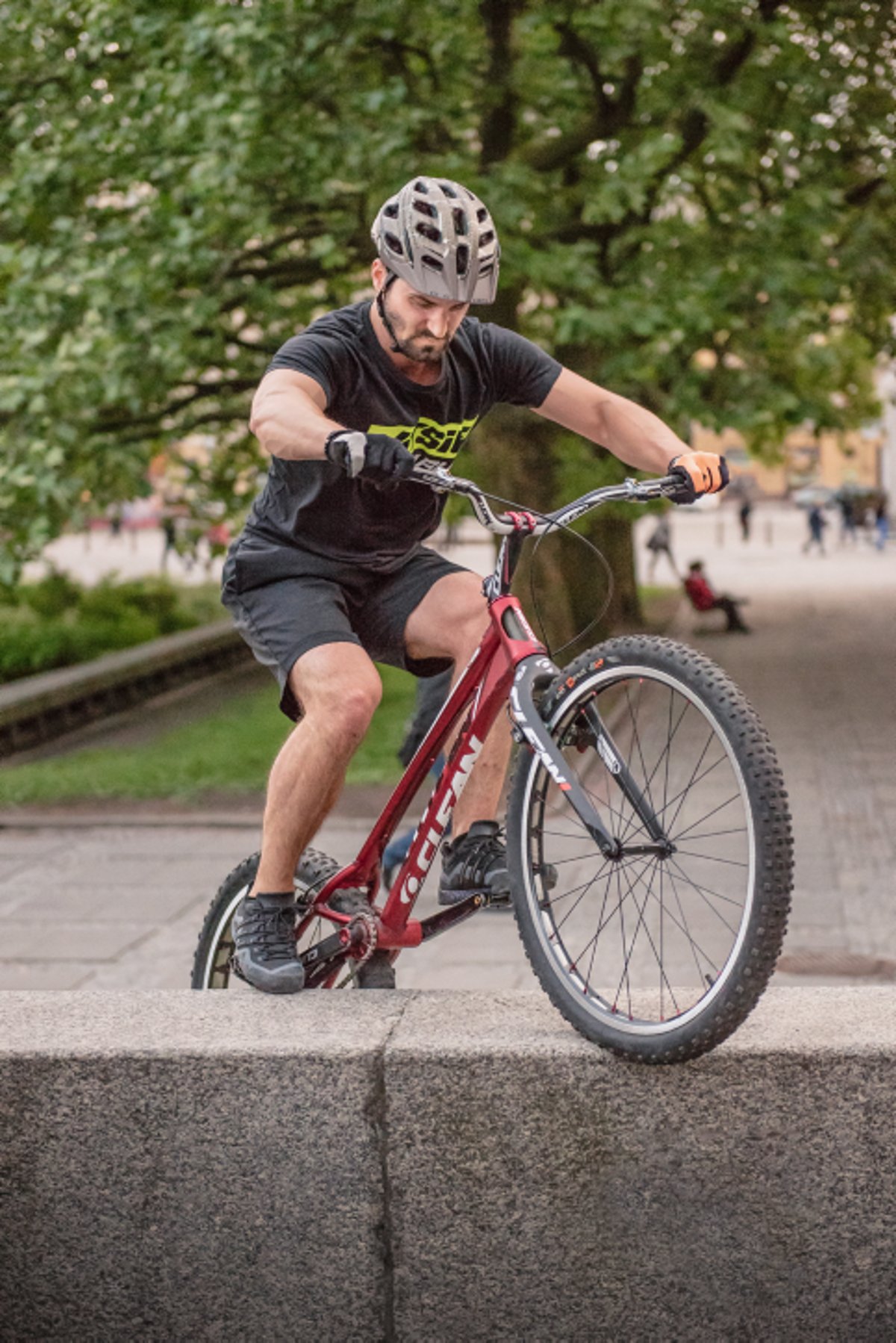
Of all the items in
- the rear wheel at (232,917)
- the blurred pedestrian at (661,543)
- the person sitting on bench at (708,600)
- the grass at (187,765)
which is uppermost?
the rear wheel at (232,917)

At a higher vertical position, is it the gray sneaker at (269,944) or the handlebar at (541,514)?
the handlebar at (541,514)

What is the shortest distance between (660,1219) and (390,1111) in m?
0.49

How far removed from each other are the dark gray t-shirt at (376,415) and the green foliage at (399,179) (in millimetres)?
6723

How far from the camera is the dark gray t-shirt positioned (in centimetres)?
360

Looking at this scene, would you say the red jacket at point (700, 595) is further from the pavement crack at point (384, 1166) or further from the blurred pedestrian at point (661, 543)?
the pavement crack at point (384, 1166)

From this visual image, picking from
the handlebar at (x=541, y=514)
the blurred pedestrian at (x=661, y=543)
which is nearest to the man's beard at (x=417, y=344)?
the handlebar at (x=541, y=514)

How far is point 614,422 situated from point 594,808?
92cm

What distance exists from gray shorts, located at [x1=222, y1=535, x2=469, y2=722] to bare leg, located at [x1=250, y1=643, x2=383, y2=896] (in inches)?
2.0

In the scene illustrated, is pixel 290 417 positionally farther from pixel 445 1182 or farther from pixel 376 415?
pixel 445 1182

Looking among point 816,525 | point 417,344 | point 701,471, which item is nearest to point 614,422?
point 701,471

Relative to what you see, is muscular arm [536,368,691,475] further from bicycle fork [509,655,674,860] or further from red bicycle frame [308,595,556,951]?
bicycle fork [509,655,674,860]

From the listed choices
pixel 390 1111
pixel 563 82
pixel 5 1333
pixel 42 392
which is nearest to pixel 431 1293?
pixel 390 1111

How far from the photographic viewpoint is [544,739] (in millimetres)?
3238

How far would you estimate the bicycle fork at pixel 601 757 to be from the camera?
3174mm
